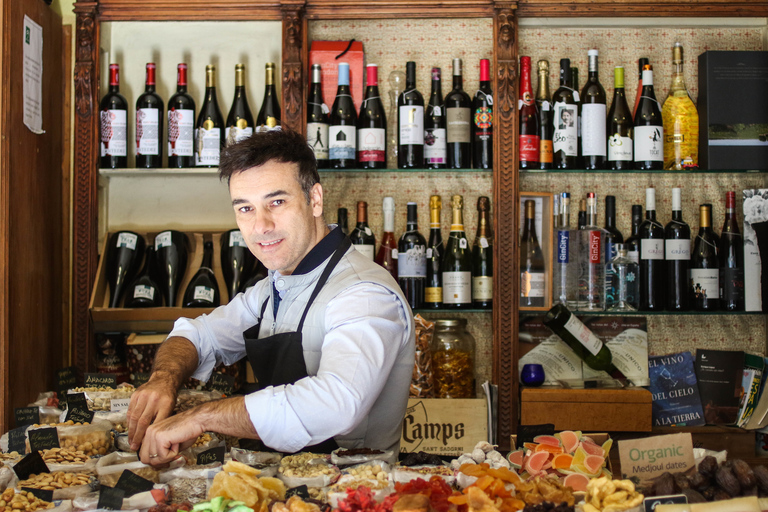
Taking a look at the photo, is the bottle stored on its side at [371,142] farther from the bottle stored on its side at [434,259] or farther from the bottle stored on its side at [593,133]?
the bottle stored on its side at [593,133]

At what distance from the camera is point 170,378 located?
1548mm

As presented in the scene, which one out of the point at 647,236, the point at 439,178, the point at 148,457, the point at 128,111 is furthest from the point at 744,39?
the point at 148,457

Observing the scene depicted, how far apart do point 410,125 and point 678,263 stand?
3.46ft

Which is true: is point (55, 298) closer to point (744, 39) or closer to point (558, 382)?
point (558, 382)

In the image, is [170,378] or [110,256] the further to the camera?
[110,256]

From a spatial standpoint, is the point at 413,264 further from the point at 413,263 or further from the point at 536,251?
the point at 536,251

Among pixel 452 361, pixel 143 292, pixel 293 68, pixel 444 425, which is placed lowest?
pixel 444 425

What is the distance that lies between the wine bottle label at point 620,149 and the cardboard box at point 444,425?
0.97 meters

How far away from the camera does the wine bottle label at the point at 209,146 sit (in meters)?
2.48

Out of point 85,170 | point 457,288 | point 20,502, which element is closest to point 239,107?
point 85,170

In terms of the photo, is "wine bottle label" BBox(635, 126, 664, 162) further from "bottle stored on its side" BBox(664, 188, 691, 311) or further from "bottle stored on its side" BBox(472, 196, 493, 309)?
"bottle stored on its side" BBox(472, 196, 493, 309)

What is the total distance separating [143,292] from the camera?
95.2 inches

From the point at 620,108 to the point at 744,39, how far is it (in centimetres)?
55

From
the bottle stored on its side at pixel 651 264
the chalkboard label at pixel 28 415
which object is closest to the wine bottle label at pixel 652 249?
the bottle stored on its side at pixel 651 264
